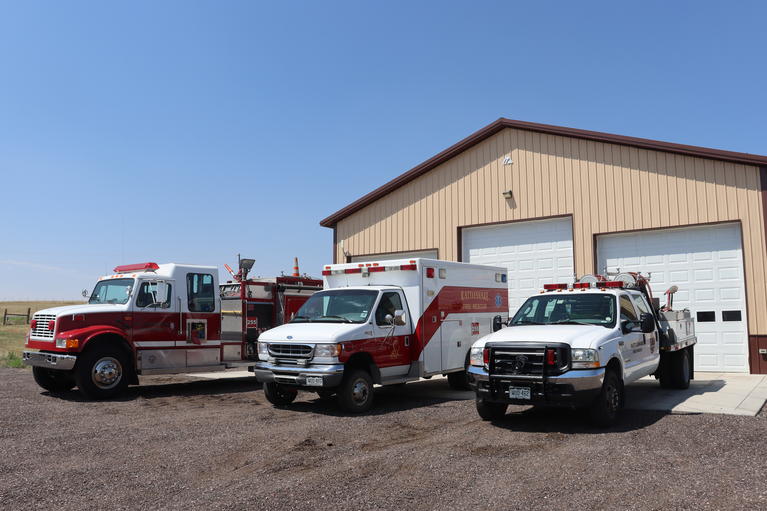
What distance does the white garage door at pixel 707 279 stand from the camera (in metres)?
14.6

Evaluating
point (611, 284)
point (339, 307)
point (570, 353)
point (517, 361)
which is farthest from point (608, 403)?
point (339, 307)

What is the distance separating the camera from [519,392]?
8211 mm

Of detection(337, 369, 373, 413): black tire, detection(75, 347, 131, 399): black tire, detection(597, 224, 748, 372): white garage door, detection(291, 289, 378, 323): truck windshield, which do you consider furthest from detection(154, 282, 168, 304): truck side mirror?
detection(597, 224, 748, 372): white garage door

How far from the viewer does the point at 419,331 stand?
1130 centimetres

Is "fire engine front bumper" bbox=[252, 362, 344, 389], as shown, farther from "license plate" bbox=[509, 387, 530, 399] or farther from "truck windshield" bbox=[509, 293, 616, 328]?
"truck windshield" bbox=[509, 293, 616, 328]

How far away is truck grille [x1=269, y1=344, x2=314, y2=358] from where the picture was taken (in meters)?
9.95

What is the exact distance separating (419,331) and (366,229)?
9.64 metres

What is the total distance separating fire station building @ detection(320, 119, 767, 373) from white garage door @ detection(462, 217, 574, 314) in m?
0.03

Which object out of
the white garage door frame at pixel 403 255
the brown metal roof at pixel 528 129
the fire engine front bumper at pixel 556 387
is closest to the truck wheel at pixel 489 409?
the fire engine front bumper at pixel 556 387

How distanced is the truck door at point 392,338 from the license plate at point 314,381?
1132 mm

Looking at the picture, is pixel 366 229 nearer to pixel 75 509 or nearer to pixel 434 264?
pixel 434 264

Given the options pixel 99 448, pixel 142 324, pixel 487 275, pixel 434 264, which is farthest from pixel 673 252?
pixel 99 448

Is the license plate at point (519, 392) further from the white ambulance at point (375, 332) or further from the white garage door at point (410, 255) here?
the white garage door at point (410, 255)

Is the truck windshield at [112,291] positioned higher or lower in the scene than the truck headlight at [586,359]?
higher
